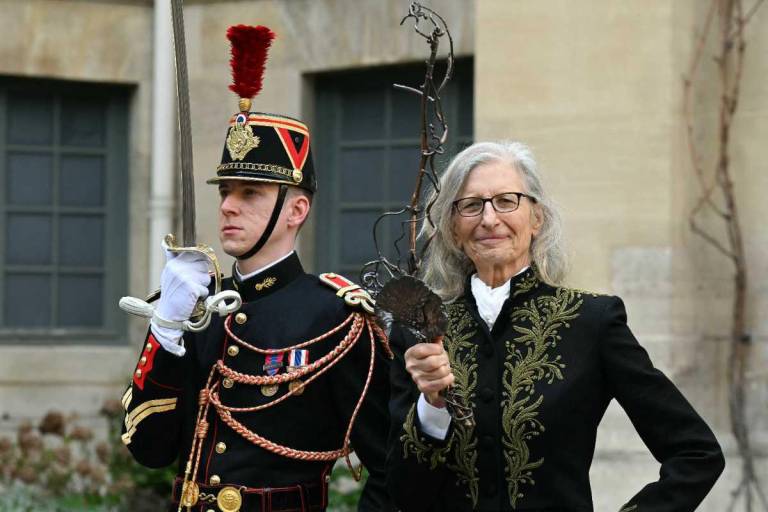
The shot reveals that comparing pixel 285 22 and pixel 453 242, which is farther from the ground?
pixel 285 22

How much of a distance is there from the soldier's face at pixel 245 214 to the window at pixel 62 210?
16.8ft

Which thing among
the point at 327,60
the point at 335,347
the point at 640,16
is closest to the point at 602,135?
the point at 640,16

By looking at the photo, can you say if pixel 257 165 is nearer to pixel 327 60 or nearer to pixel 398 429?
pixel 398 429

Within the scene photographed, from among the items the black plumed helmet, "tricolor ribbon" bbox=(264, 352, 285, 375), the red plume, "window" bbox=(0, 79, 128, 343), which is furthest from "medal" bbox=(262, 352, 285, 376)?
"window" bbox=(0, 79, 128, 343)

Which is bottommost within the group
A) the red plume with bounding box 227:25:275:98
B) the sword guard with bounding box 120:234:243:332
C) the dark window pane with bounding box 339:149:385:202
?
the sword guard with bounding box 120:234:243:332

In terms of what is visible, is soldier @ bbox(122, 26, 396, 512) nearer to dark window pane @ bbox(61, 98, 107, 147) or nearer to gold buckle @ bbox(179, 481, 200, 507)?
gold buckle @ bbox(179, 481, 200, 507)

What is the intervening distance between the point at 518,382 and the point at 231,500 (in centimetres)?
88

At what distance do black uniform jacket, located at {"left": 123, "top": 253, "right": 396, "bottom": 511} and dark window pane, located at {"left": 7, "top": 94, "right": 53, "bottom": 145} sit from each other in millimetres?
5125

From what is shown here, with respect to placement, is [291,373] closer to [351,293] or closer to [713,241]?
[351,293]

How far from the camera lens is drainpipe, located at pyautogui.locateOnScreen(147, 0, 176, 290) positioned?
878cm

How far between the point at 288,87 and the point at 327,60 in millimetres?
253

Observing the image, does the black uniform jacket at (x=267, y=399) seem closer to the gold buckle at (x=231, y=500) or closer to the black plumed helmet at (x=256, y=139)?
the gold buckle at (x=231, y=500)

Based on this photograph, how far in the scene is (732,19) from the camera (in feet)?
22.8

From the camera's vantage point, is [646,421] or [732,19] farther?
[732,19]
